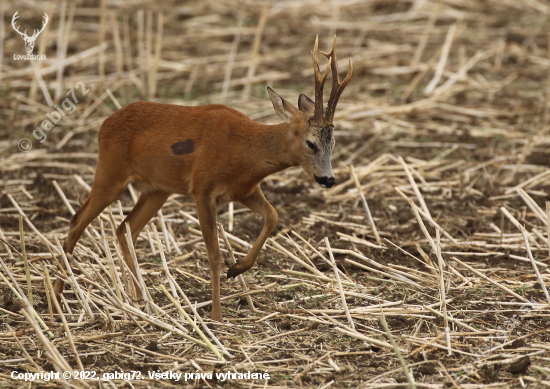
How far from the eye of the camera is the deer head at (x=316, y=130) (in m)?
5.12

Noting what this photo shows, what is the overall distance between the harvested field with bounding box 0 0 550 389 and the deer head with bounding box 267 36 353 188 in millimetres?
700

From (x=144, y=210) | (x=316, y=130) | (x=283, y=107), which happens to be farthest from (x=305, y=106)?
(x=144, y=210)

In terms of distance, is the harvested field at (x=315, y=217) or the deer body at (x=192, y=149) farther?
the deer body at (x=192, y=149)

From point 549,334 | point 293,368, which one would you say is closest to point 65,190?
point 293,368

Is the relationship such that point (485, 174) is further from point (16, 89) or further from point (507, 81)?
point (16, 89)

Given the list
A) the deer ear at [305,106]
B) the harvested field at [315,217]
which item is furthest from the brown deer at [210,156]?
the harvested field at [315,217]

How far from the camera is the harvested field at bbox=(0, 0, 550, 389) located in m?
4.79

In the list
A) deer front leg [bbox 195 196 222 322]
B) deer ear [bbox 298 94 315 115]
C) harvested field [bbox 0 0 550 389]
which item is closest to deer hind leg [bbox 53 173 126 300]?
harvested field [bbox 0 0 550 389]

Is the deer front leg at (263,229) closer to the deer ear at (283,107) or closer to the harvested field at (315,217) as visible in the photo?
the harvested field at (315,217)

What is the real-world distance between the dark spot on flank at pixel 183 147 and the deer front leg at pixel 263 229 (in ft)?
1.89

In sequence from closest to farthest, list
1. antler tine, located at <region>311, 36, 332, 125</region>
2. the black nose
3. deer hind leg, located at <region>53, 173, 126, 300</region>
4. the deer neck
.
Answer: antler tine, located at <region>311, 36, 332, 125</region> < the black nose < the deer neck < deer hind leg, located at <region>53, 173, 126, 300</region>

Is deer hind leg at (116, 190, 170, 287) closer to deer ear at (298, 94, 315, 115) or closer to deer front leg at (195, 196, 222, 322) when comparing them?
deer front leg at (195, 196, 222, 322)

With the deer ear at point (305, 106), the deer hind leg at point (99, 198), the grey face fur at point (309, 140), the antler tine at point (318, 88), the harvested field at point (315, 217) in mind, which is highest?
the antler tine at point (318, 88)

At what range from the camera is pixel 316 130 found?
5.24 metres
